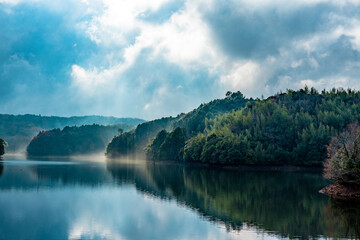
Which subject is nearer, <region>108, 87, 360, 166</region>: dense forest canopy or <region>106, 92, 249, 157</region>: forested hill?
<region>108, 87, 360, 166</region>: dense forest canopy

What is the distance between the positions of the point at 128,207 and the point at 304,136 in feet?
208

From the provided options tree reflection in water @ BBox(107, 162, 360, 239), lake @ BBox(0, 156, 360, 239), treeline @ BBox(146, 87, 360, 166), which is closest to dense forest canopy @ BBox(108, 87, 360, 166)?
treeline @ BBox(146, 87, 360, 166)

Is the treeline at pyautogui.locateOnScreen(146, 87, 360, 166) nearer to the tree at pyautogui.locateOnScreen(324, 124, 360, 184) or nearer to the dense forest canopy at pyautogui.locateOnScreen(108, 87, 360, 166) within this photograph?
the dense forest canopy at pyautogui.locateOnScreen(108, 87, 360, 166)

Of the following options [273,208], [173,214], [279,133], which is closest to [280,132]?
[279,133]

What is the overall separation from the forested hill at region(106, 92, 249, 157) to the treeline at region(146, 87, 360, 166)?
1379 inches

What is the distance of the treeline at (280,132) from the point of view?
266 ft

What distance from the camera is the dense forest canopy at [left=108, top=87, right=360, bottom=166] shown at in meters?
81.1

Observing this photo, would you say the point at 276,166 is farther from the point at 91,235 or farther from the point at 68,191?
the point at 91,235

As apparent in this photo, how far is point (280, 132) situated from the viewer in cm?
9038

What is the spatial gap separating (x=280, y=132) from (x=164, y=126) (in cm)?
9404

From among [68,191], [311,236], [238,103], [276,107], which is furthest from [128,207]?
[238,103]

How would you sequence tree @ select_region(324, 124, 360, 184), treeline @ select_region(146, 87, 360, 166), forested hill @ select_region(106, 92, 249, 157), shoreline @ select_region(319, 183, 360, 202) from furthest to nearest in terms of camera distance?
forested hill @ select_region(106, 92, 249, 157) → treeline @ select_region(146, 87, 360, 166) → shoreline @ select_region(319, 183, 360, 202) → tree @ select_region(324, 124, 360, 184)

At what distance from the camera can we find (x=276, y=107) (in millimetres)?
99188

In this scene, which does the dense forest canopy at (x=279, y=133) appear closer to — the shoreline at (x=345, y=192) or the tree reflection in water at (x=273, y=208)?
the tree reflection in water at (x=273, y=208)
